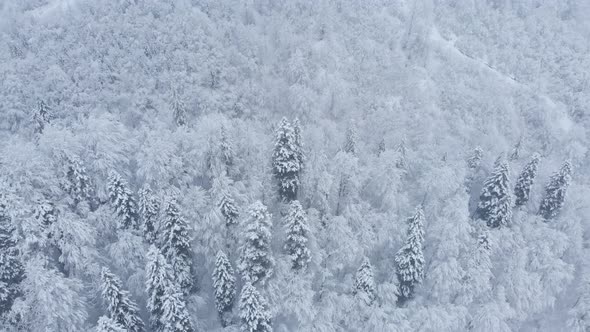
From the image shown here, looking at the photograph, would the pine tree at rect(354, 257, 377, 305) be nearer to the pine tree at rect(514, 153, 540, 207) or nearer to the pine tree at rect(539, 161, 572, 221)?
the pine tree at rect(514, 153, 540, 207)

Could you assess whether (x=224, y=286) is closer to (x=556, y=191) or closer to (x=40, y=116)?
(x=40, y=116)

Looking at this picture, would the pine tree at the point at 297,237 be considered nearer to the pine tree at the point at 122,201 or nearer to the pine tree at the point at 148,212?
the pine tree at the point at 148,212

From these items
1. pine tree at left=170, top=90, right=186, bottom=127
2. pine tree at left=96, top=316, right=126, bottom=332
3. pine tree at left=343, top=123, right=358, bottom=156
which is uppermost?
pine tree at left=343, top=123, right=358, bottom=156

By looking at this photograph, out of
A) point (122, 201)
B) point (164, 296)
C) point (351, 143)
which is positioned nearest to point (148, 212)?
point (122, 201)

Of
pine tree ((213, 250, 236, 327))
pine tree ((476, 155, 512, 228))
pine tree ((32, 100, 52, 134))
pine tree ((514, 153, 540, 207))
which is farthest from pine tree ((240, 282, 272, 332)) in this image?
pine tree ((514, 153, 540, 207))

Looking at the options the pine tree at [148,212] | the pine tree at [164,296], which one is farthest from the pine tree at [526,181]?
the pine tree at [148,212]
